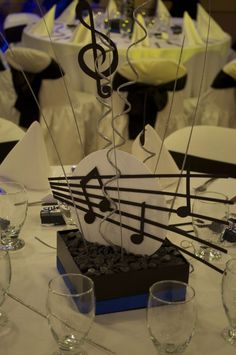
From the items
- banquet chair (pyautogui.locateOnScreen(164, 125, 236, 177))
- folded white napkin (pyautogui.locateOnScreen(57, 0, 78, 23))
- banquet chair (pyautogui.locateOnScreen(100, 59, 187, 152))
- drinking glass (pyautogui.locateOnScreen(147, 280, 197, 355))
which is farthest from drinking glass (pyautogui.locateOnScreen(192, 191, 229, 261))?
folded white napkin (pyautogui.locateOnScreen(57, 0, 78, 23))

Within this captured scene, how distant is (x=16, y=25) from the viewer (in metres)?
4.97

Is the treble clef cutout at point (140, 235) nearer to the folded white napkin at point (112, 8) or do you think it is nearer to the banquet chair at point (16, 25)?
the folded white napkin at point (112, 8)

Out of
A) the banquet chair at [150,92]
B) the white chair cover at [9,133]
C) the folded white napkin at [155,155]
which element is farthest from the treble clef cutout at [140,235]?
the banquet chair at [150,92]

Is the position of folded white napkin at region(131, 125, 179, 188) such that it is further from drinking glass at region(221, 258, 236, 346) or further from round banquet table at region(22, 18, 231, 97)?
round banquet table at region(22, 18, 231, 97)

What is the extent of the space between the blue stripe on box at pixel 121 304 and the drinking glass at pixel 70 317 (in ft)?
0.44

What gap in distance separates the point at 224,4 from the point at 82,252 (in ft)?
18.8

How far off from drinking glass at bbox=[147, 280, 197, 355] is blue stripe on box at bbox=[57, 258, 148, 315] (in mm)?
147

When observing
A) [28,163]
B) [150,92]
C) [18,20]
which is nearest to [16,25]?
[18,20]

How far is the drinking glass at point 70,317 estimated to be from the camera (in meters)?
0.96

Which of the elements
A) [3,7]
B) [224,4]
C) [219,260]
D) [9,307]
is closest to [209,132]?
[219,260]

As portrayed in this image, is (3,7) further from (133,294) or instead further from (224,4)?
(133,294)

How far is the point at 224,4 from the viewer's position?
6.36 m

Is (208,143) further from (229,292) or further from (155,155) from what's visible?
(229,292)

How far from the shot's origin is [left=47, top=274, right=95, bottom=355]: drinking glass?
0.96 meters
